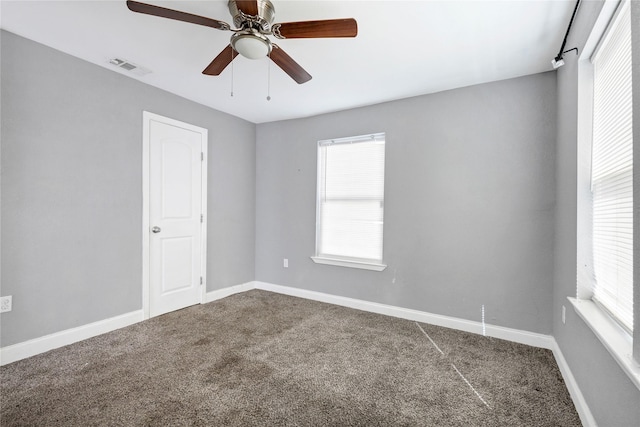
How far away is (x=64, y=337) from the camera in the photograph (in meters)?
2.61

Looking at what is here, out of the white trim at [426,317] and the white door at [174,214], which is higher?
the white door at [174,214]

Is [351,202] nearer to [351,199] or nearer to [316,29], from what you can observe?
[351,199]

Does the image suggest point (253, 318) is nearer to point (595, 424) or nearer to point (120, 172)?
point (120, 172)

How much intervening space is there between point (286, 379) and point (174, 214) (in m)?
2.32

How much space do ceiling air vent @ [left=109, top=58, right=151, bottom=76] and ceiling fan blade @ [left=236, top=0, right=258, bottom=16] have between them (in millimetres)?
1720

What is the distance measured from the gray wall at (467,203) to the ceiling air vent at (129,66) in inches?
81.4

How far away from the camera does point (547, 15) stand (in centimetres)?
199

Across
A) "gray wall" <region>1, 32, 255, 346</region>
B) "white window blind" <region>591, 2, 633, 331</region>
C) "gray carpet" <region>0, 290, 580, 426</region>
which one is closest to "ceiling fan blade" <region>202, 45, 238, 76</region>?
"gray wall" <region>1, 32, 255, 346</region>

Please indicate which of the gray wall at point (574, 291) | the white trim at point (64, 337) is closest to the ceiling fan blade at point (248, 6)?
the gray wall at point (574, 291)

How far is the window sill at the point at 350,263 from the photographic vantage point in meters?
3.56

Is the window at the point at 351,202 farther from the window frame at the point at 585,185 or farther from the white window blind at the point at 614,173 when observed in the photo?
the white window blind at the point at 614,173

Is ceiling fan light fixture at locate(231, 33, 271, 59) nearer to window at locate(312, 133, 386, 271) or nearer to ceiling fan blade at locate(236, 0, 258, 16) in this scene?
ceiling fan blade at locate(236, 0, 258, 16)

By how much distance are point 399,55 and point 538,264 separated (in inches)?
87.4

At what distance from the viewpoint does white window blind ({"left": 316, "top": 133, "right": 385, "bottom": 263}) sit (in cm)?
364
